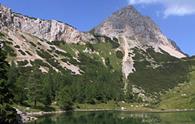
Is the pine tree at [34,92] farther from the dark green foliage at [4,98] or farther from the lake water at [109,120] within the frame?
the dark green foliage at [4,98]

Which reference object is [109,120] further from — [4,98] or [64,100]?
[64,100]

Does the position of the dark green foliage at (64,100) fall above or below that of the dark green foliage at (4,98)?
above

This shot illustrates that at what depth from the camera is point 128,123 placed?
11419 cm

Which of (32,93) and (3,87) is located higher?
(32,93)

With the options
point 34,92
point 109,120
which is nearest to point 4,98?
point 109,120

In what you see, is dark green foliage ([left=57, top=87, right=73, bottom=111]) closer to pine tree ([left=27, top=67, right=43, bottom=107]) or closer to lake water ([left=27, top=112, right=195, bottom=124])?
pine tree ([left=27, top=67, right=43, bottom=107])

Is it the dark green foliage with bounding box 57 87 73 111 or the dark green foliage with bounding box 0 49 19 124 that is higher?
the dark green foliage with bounding box 57 87 73 111

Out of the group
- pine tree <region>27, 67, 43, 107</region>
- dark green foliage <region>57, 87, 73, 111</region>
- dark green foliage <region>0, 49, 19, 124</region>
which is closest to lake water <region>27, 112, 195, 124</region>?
pine tree <region>27, 67, 43, 107</region>

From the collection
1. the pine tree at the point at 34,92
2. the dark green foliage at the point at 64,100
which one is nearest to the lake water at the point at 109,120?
the pine tree at the point at 34,92

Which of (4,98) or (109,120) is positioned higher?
(109,120)

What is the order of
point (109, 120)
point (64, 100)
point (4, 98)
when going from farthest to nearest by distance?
1. point (64, 100)
2. point (109, 120)
3. point (4, 98)

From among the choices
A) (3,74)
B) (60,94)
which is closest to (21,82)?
(60,94)

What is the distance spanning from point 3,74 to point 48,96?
397ft

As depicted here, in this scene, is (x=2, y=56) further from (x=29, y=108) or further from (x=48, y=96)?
(x=48, y=96)
